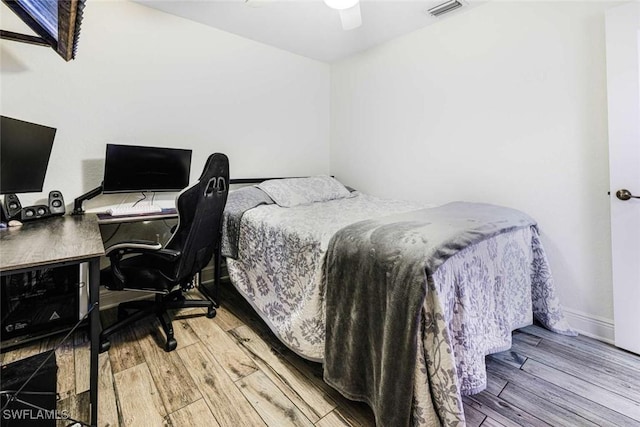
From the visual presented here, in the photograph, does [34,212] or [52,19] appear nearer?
[52,19]

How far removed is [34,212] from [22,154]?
36 cm

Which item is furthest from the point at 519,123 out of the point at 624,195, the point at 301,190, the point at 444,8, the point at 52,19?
the point at 52,19

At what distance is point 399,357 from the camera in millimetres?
1050

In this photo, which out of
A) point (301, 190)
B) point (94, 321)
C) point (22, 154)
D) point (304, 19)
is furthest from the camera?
point (301, 190)

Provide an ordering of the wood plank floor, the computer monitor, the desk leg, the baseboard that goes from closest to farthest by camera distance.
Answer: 1. the desk leg
2. the wood plank floor
3. the computer monitor
4. the baseboard

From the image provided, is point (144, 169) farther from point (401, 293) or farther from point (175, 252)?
point (401, 293)

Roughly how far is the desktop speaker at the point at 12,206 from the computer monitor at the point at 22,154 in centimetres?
9

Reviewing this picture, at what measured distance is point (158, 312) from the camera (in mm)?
1940

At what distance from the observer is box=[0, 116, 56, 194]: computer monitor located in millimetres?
1515

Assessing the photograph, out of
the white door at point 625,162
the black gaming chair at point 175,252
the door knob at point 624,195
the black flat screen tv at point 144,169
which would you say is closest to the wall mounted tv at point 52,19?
the black flat screen tv at point 144,169

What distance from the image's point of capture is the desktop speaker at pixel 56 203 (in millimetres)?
1886

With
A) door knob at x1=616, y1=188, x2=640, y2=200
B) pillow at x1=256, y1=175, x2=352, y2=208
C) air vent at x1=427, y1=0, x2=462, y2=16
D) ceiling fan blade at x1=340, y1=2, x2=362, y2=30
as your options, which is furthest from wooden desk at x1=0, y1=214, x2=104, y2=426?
air vent at x1=427, y1=0, x2=462, y2=16

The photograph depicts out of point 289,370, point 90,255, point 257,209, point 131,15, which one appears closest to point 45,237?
point 90,255

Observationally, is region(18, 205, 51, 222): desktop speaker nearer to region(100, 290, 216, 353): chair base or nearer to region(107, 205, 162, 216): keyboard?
region(107, 205, 162, 216): keyboard
